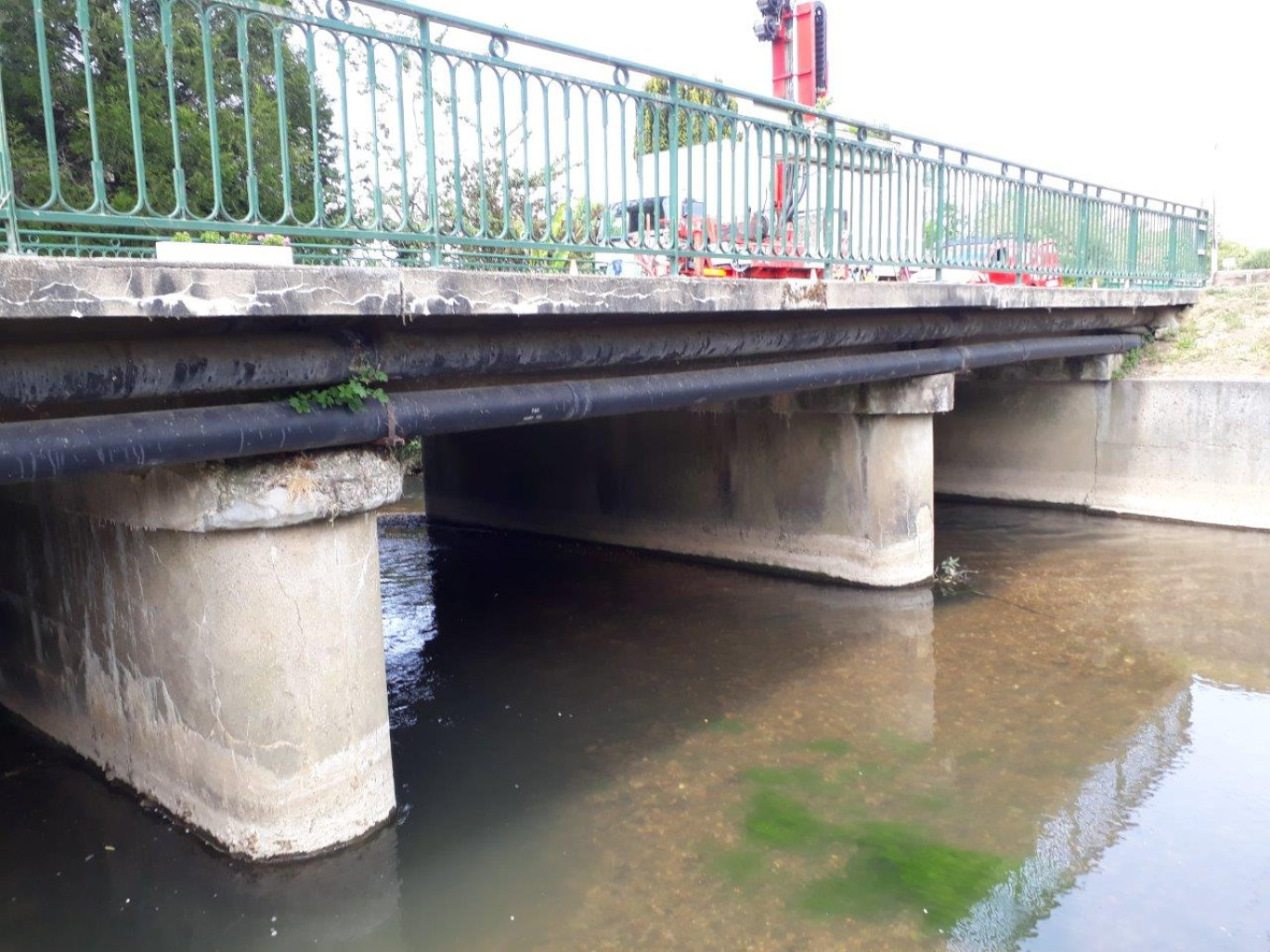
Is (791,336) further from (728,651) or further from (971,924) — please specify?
(971,924)

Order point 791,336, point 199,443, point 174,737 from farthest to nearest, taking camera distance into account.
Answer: point 791,336
point 174,737
point 199,443

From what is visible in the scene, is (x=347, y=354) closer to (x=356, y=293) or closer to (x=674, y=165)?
(x=356, y=293)

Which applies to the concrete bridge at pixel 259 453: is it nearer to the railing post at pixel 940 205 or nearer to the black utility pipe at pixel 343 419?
the black utility pipe at pixel 343 419

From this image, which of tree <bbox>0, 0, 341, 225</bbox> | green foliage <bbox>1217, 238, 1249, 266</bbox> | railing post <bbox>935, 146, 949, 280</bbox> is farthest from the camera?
green foliage <bbox>1217, 238, 1249, 266</bbox>

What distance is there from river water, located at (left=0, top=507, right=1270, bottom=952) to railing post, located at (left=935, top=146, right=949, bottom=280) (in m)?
3.02

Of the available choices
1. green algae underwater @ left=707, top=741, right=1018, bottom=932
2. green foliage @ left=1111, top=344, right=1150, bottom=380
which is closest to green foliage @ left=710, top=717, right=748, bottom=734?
green algae underwater @ left=707, top=741, right=1018, bottom=932

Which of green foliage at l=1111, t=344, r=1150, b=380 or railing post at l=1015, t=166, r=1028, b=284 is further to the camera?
green foliage at l=1111, t=344, r=1150, b=380

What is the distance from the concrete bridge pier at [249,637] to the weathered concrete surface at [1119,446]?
1034 centimetres

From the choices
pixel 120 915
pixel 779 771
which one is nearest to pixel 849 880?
pixel 779 771

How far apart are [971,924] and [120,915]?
3.74m

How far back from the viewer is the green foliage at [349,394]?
409cm

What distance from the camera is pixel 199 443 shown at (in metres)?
3.72

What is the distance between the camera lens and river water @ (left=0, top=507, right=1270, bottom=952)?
4.22m

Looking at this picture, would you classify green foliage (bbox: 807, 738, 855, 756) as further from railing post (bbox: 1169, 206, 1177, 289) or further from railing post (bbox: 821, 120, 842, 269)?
railing post (bbox: 1169, 206, 1177, 289)
